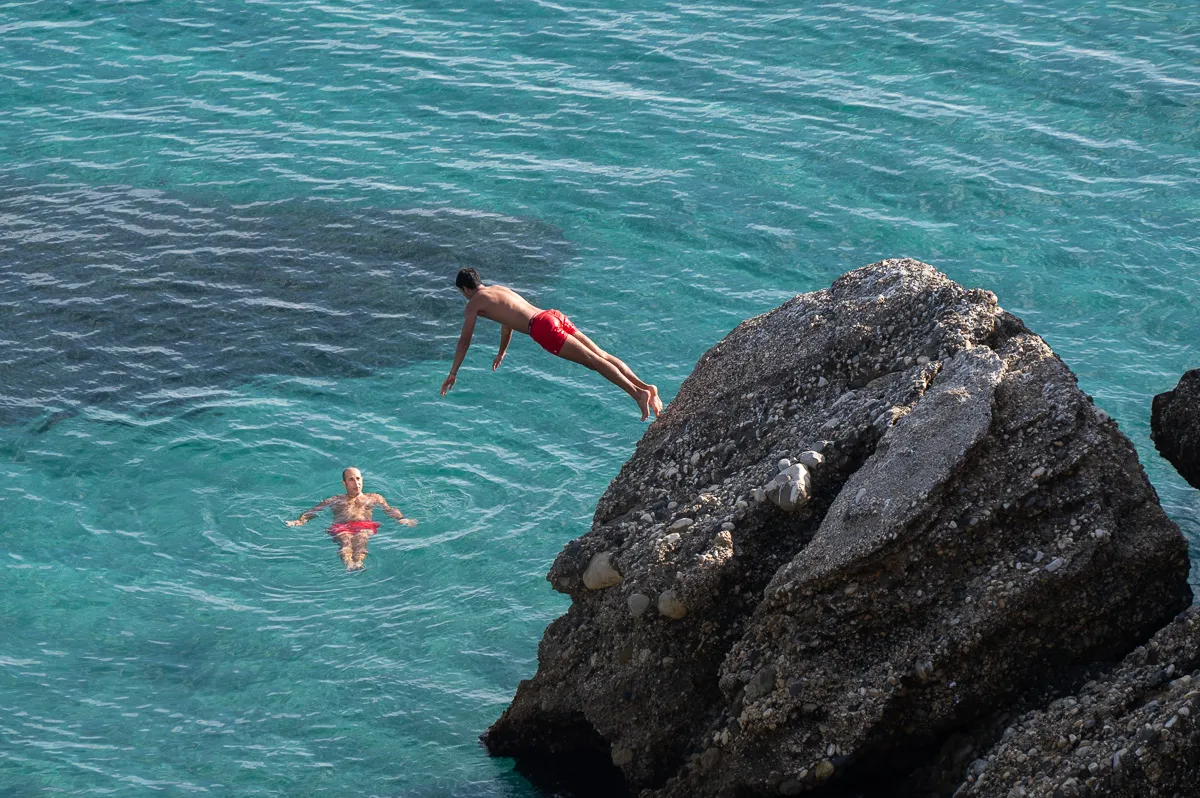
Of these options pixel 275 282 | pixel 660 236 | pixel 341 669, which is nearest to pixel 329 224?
pixel 275 282

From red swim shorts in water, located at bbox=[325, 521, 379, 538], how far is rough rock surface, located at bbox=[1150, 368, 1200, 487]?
7621 mm

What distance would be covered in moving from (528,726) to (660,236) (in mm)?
9937

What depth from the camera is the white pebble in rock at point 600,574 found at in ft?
29.5

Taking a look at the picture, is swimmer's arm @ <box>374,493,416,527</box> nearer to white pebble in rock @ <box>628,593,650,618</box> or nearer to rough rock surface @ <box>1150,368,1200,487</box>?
white pebble in rock @ <box>628,593,650,618</box>

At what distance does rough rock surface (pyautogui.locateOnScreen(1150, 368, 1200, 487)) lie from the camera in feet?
33.8

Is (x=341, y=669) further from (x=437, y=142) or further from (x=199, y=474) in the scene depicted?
(x=437, y=142)

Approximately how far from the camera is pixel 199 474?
1420 centimetres

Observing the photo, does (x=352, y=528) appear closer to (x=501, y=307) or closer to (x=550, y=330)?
(x=501, y=307)

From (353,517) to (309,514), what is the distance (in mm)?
600

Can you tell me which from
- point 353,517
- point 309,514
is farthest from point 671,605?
point 309,514

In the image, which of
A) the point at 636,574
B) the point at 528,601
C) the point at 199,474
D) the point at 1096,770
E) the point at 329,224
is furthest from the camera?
the point at 329,224

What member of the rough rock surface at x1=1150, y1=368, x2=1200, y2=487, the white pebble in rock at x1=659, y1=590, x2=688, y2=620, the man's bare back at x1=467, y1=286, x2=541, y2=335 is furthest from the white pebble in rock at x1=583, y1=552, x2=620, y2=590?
the rough rock surface at x1=1150, y1=368, x2=1200, y2=487

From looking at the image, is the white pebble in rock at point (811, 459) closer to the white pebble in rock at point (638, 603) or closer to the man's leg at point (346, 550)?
the white pebble in rock at point (638, 603)

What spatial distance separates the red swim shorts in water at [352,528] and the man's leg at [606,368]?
2757mm
